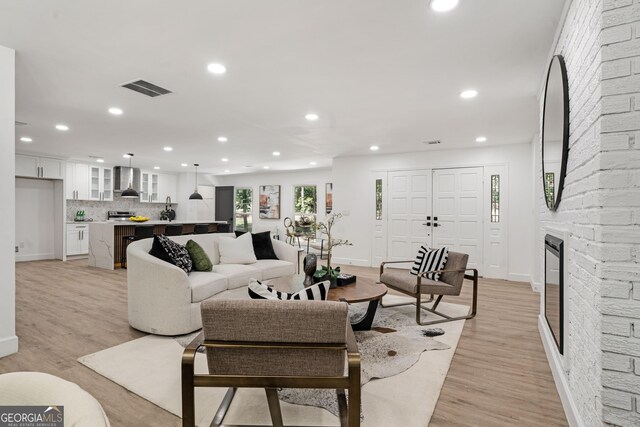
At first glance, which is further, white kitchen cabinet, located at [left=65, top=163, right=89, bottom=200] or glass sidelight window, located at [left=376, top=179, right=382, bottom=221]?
white kitchen cabinet, located at [left=65, top=163, right=89, bottom=200]

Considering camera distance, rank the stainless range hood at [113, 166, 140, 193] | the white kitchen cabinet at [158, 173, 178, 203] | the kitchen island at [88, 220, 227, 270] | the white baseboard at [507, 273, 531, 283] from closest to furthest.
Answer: the white baseboard at [507, 273, 531, 283], the kitchen island at [88, 220, 227, 270], the stainless range hood at [113, 166, 140, 193], the white kitchen cabinet at [158, 173, 178, 203]

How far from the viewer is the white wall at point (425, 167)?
5797 mm

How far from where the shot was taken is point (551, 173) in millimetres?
2490

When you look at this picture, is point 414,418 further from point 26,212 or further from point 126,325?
point 26,212

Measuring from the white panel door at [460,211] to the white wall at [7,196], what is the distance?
239 inches

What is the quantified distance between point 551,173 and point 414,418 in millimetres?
1946

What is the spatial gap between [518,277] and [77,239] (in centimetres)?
947

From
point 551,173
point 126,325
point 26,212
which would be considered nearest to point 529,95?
point 551,173

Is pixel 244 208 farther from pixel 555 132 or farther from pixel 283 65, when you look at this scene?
pixel 555 132

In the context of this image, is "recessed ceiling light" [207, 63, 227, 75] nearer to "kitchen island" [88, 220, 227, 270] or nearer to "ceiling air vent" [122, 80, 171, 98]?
"ceiling air vent" [122, 80, 171, 98]

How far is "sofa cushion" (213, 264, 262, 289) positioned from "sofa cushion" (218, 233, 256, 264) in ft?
0.71

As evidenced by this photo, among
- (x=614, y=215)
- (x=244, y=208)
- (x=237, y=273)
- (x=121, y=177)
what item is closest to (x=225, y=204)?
(x=244, y=208)

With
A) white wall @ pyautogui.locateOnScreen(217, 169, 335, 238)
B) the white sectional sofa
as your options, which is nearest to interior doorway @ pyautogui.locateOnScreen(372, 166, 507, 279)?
white wall @ pyautogui.locateOnScreen(217, 169, 335, 238)

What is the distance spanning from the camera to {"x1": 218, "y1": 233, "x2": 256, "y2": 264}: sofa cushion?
14.9 ft
